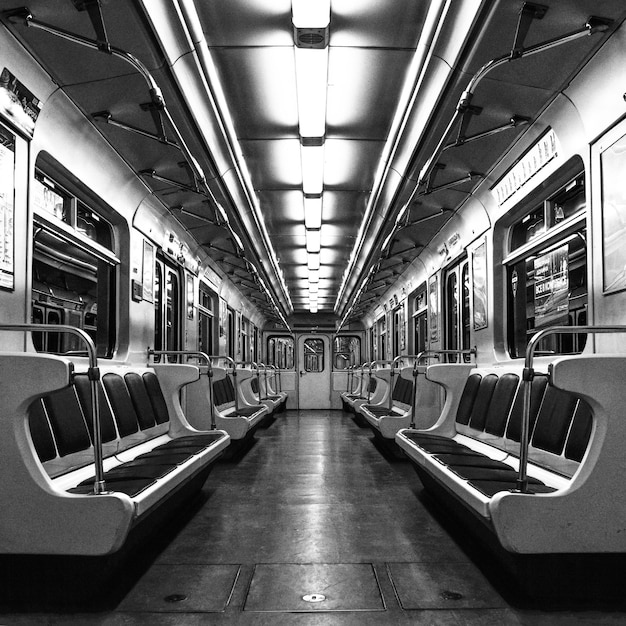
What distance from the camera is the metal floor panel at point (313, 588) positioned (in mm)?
2307

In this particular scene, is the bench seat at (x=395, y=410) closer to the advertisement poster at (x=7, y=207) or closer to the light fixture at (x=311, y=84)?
the light fixture at (x=311, y=84)

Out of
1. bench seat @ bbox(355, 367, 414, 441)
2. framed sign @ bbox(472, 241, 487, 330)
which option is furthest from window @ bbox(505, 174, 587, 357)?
bench seat @ bbox(355, 367, 414, 441)

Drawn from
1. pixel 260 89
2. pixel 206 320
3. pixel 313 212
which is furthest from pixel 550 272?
pixel 206 320

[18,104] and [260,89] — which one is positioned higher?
[260,89]

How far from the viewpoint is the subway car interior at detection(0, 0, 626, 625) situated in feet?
7.38

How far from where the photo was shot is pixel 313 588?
8.23 feet

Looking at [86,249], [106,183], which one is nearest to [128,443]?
[86,249]

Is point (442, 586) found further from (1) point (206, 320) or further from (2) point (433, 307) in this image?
(1) point (206, 320)

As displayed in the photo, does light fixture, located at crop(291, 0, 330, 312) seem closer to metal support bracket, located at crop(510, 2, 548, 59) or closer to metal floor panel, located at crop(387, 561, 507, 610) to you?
metal support bracket, located at crop(510, 2, 548, 59)

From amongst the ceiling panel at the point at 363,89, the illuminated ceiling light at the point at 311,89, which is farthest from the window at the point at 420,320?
the illuminated ceiling light at the point at 311,89

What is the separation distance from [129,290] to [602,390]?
3974 mm

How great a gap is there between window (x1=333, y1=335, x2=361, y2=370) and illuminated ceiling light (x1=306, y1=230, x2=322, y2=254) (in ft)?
27.6

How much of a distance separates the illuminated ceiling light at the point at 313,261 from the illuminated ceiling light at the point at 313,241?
24cm

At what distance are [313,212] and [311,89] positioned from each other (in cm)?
307
